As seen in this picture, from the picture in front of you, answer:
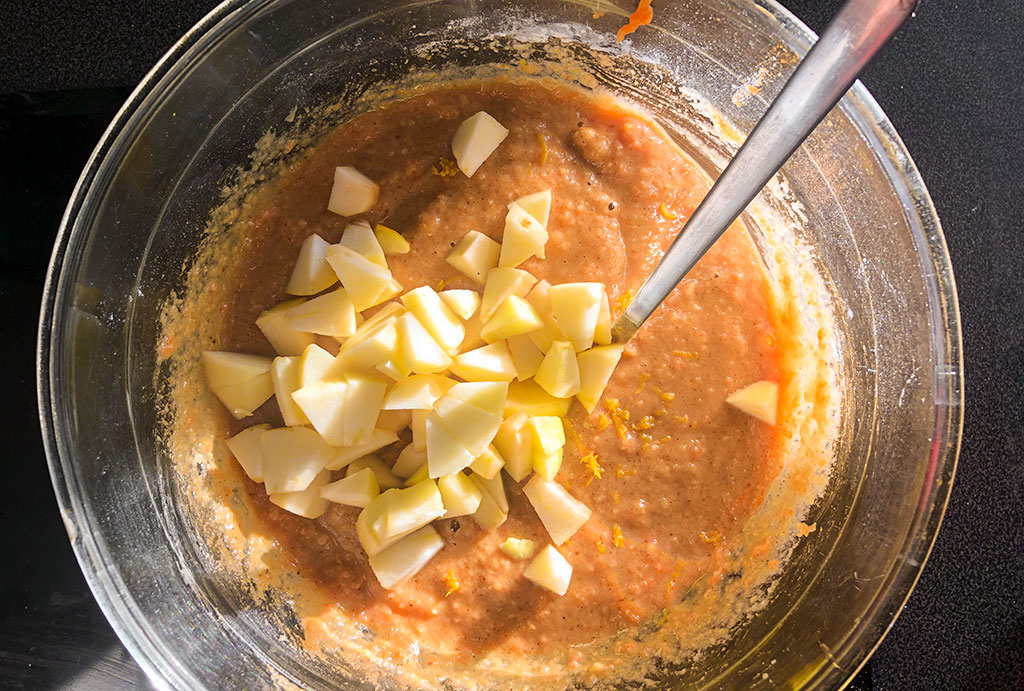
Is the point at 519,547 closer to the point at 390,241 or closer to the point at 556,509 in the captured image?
the point at 556,509

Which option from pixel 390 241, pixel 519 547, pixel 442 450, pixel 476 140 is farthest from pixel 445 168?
pixel 519 547

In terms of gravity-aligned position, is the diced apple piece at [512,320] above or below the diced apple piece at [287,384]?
above

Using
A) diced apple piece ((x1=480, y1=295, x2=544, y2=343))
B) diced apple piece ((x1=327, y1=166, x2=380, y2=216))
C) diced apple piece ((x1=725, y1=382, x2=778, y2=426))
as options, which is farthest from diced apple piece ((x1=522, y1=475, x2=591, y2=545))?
diced apple piece ((x1=327, y1=166, x2=380, y2=216))

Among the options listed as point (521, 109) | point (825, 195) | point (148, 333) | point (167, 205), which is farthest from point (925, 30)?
point (148, 333)

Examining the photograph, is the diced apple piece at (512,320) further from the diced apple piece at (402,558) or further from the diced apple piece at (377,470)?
the diced apple piece at (402,558)

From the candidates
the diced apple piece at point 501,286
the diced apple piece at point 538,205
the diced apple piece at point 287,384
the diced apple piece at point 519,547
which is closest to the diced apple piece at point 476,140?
the diced apple piece at point 538,205

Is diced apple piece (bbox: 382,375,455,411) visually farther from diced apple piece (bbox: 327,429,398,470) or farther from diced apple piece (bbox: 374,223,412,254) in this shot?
diced apple piece (bbox: 374,223,412,254)
